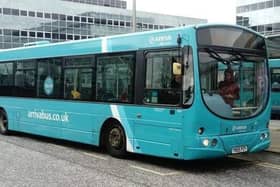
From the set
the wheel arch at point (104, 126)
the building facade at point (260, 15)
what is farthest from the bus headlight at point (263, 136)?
the building facade at point (260, 15)

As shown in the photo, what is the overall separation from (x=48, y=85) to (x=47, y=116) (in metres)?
0.85

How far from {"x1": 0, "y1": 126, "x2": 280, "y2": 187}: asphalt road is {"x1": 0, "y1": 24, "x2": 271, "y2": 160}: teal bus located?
382mm

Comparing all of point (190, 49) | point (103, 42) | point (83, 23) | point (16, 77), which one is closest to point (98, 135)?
point (103, 42)

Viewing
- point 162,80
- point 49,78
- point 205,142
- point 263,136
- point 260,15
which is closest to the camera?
point 205,142

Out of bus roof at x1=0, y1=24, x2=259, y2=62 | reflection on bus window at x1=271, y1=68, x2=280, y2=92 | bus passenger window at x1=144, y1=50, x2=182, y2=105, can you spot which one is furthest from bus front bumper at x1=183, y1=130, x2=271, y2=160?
reflection on bus window at x1=271, y1=68, x2=280, y2=92

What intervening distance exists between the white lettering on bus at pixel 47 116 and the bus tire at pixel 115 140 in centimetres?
181

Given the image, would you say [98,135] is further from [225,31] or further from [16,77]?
[16,77]

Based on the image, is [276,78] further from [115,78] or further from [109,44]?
[115,78]

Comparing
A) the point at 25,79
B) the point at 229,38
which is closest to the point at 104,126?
the point at 229,38

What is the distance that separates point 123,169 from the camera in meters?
9.87

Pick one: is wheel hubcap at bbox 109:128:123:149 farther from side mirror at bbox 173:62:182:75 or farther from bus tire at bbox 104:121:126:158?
side mirror at bbox 173:62:182:75

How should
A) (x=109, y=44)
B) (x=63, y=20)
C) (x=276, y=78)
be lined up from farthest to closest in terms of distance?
(x=63, y=20) → (x=276, y=78) → (x=109, y=44)

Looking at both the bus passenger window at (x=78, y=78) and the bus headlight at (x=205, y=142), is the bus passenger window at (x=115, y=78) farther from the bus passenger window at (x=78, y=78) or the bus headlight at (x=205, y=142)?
the bus headlight at (x=205, y=142)

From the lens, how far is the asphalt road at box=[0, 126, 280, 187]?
8656 mm
